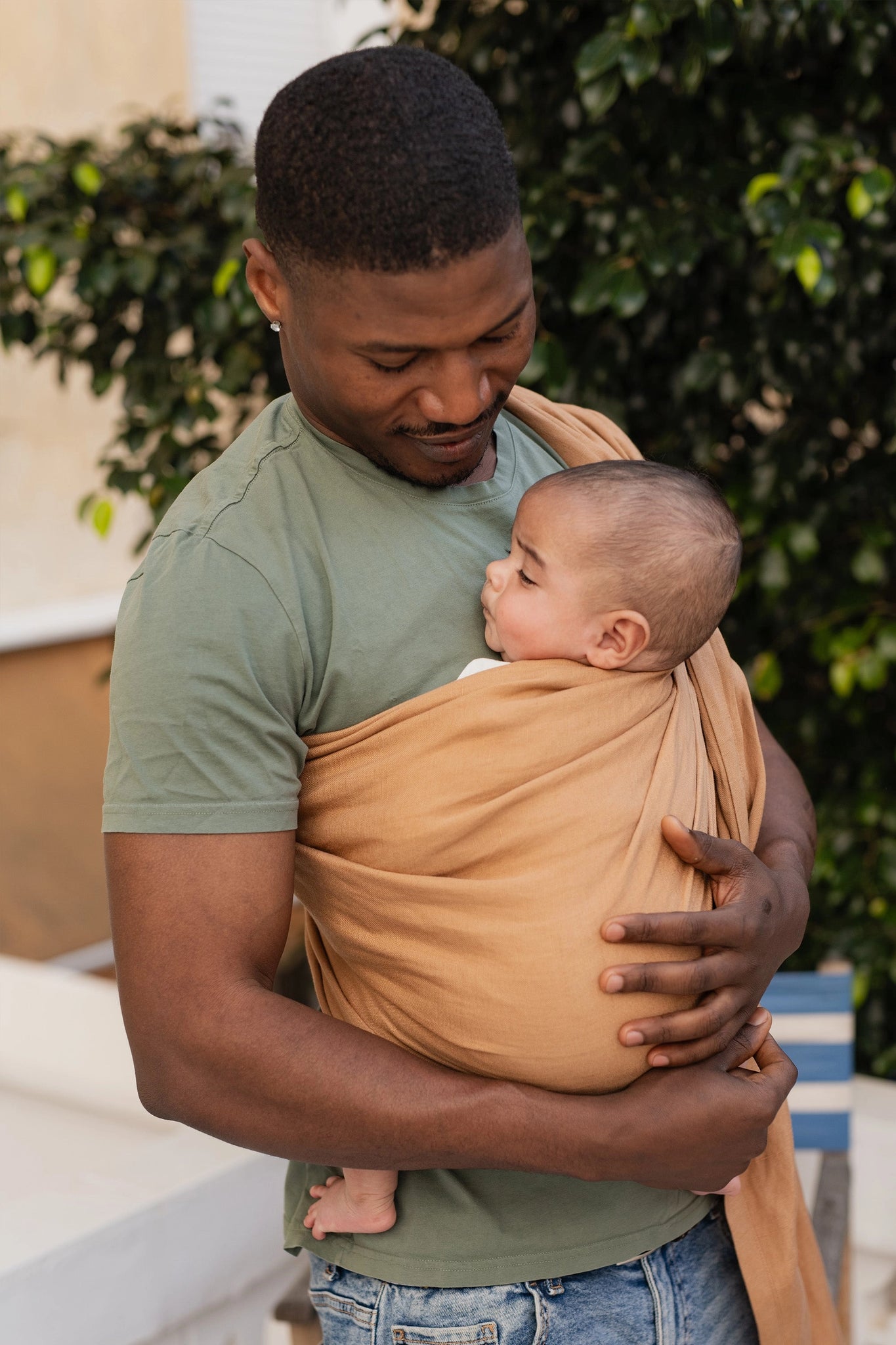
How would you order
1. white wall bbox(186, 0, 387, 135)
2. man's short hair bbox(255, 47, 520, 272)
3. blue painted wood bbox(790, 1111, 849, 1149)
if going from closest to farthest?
man's short hair bbox(255, 47, 520, 272) → blue painted wood bbox(790, 1111, 849, 1149) → white wall bbox(186, 0, 387, 135)

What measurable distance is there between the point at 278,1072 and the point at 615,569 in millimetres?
532

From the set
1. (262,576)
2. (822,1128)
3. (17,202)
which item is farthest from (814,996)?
(17,202)

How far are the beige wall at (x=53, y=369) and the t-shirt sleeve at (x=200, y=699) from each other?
3706mm

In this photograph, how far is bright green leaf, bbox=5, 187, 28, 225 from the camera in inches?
101

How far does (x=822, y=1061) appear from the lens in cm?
232

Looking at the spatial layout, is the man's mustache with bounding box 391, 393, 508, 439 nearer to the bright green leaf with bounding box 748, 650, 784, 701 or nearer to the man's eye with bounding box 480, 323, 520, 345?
the man's eye with bounding box 480, 323, 520, 345

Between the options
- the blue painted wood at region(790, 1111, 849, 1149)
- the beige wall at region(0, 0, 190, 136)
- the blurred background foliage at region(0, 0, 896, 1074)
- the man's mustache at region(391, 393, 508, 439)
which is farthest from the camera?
the beige wall at region(0, 0, 190, 136)

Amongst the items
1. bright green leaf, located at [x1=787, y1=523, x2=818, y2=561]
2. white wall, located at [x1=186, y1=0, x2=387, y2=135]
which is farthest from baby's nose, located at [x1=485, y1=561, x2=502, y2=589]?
white wall, located at [x1=186, y1=0, x2=387, y2=135]

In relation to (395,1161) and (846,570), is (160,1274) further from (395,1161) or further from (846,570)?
(846,570)

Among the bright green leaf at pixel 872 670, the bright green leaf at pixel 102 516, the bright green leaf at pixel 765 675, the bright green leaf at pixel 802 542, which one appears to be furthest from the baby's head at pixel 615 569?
the bright green leaf at pixel 102 516

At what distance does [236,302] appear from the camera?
2.49 meters

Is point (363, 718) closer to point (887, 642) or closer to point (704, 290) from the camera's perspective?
point (887, 642)

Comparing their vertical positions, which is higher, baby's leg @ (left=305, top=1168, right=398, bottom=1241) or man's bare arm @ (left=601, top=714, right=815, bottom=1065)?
man's bare arm @ (left=601, top=714, right=815, bottom=1065)

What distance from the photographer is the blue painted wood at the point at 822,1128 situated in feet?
7.55
